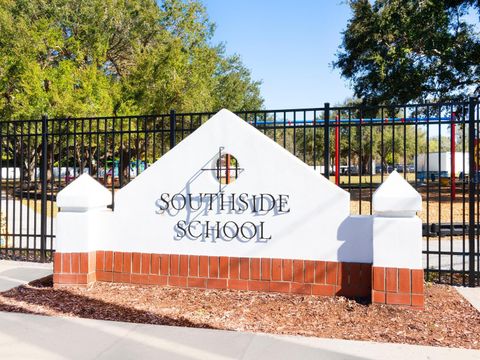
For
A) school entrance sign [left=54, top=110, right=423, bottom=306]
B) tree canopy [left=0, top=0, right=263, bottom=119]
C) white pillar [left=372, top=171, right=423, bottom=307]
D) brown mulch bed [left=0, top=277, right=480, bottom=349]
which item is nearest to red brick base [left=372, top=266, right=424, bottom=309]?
white pillar [left=372, top=171, right=423, bottom=307]

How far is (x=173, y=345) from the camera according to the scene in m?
4.09

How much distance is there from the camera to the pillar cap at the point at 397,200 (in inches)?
199

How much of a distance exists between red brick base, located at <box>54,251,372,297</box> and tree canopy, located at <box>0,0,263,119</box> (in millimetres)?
14609

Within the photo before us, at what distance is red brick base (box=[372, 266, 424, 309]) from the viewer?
5.04m

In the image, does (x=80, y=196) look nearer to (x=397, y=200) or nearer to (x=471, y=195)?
(x=397, y=200)

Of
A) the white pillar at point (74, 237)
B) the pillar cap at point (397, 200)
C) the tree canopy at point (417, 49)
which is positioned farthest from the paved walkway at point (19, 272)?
the tree canopy at point (417, 49)

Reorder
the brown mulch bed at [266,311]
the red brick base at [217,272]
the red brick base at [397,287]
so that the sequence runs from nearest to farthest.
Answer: the brown mulch bed at [266,311] < the red brick base at [397,287] < the red brick base at [217,272]

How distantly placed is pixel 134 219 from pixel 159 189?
527 mm

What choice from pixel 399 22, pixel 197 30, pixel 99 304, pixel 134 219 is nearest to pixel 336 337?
pixel 99 304

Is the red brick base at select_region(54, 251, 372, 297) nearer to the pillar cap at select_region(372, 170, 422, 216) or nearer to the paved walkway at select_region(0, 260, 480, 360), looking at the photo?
the pillar cap at select_region(372, 170, 422, 216)

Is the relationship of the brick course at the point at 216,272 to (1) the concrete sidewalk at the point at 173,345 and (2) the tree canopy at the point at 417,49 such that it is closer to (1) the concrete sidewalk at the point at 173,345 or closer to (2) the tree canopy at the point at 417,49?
(1) the concrete sidewalk at the point at 173,345

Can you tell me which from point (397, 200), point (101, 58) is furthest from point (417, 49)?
point (397, 200)

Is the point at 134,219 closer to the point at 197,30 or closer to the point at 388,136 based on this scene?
the point at 197,30

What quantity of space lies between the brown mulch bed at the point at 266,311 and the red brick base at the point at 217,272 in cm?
12
